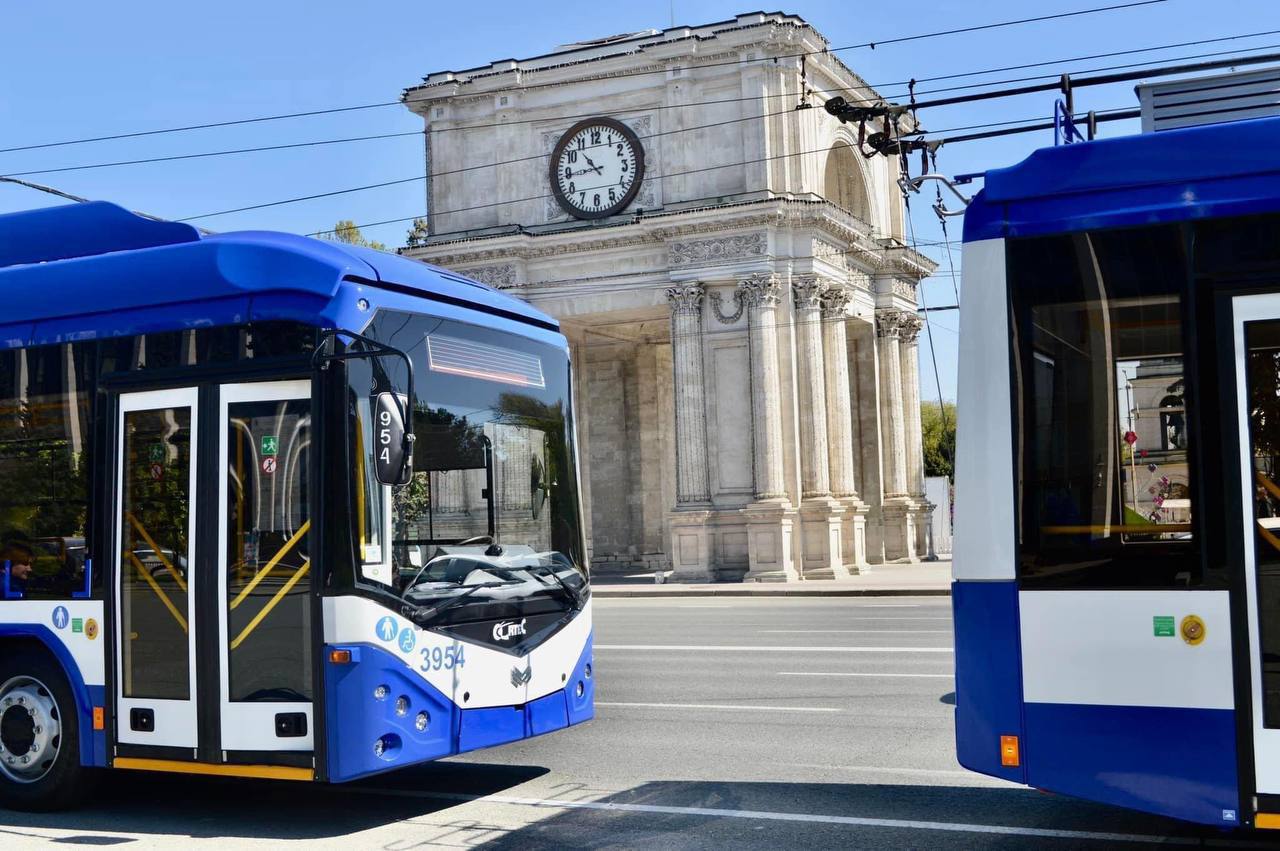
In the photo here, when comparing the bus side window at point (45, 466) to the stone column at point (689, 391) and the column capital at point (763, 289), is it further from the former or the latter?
the stone column at point (689, 391)

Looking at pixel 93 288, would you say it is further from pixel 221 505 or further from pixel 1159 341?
pixel 1159 341

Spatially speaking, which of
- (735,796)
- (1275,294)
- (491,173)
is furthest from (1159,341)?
(491,173)

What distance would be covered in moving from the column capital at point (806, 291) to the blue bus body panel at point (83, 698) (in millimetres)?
30688

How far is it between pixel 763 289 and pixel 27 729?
30.0 metres

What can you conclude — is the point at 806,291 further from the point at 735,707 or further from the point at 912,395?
the point at 735,707

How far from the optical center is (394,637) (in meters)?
8.00

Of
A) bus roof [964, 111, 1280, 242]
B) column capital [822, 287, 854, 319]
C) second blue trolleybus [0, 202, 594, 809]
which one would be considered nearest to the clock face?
column capital [822, 287, 854, 319]

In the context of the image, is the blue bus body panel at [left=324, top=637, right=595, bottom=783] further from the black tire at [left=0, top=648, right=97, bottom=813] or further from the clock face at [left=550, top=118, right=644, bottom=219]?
the clock face at [left=550, top=118, right=644, bottom=219]

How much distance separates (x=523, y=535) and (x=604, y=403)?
36.9 meters

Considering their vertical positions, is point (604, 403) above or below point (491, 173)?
below

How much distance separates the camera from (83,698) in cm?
864

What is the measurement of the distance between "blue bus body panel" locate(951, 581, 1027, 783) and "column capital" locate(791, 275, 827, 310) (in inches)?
1248

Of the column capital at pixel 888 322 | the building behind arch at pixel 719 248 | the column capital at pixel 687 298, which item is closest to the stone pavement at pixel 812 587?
the building behind arch at pixel 719 248

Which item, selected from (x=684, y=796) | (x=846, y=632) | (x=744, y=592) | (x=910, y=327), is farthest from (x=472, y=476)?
(x=910, y=327)
